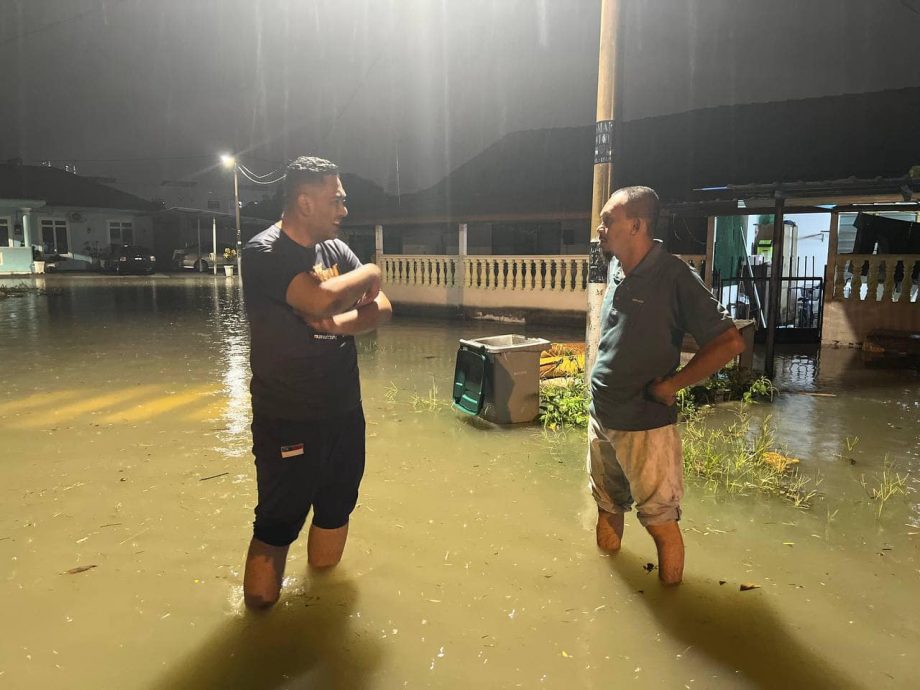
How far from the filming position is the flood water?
2.44m

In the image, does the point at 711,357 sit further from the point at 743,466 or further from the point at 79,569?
the point at 79,569

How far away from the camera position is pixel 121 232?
44.1 meters

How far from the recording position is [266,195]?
5822cm

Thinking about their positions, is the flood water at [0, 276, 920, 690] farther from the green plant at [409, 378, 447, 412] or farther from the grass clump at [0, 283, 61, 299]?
the grass clump at [0, 283, 61, 299]

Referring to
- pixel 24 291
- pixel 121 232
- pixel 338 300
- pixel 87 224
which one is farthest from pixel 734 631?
pixel 121 232

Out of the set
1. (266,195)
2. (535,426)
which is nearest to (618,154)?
(535,426)

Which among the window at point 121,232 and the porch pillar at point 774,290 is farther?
the window at point 121,232

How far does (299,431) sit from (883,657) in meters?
2.46

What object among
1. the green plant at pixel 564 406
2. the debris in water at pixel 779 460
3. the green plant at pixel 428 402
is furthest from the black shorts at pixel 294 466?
the green plant at pixel 428 402

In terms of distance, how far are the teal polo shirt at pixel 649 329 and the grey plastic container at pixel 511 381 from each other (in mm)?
2615

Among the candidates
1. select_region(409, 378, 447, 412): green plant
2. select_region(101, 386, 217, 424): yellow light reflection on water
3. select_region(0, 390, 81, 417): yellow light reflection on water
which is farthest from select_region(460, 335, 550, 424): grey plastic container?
select_region(0, 390, 81, 417): yellow light reflection on water

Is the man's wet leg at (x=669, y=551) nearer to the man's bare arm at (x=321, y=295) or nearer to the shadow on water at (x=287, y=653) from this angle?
the shadow on water at (x=287, y=653)

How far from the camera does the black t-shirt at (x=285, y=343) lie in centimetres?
247

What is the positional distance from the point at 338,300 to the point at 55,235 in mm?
46744
